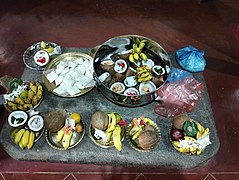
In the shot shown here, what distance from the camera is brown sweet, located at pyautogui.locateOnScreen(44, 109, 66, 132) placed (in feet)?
6.11

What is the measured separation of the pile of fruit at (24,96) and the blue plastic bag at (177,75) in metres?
1.05

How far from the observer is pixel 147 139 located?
5.98 ft

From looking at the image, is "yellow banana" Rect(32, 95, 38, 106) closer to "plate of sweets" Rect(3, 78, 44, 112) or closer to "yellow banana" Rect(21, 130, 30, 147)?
"plate of sweets" Rect(3, 78, 44, 112)

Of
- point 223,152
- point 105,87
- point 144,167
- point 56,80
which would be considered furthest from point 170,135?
point 56,80

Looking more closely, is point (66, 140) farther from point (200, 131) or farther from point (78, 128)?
point (200, 131)

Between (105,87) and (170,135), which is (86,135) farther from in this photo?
→ (170,135)

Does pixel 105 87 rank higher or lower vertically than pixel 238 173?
higher

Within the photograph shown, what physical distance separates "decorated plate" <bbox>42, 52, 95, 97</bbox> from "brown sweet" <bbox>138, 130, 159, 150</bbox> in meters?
0.61

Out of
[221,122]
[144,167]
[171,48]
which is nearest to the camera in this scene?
[144,167]

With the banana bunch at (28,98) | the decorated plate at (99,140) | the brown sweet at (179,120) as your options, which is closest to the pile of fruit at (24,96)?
the banana bunch at (28,98)

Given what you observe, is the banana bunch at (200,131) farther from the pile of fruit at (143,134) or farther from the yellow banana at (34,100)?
the yellow banana at (34,100)

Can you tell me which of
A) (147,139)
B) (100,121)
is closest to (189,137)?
(147,139)

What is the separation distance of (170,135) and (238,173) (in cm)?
56

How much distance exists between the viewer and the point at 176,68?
7.69 ft
